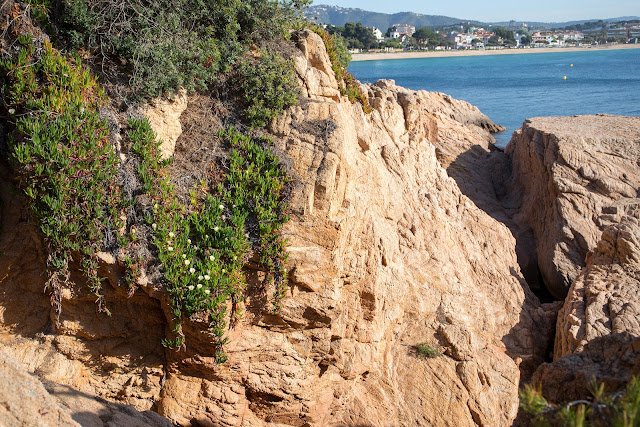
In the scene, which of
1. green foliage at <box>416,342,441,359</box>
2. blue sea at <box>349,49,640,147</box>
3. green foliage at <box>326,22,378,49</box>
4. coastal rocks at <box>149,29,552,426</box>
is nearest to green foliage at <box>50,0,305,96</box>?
coastal rocks at <box>149,29,552,426</box>

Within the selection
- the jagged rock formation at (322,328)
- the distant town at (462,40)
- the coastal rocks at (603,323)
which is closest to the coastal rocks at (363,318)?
the jagged rock formation at (322,328)

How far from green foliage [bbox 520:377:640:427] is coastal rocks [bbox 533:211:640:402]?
3.56 ft

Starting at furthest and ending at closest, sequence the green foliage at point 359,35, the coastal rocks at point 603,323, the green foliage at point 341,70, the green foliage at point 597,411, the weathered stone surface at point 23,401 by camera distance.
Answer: the green foliage at point 359,35 → the green foliage at point 341,70 → the coastal rocks at point 603,323 → the weathered stone surface at point 23,401 → the green foliage at point 597,411

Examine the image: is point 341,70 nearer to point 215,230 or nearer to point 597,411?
point 215,230

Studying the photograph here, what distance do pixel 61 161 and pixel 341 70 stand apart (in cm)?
588

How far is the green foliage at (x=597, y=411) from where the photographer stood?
10.4 feet

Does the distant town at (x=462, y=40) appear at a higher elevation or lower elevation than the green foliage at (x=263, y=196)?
higher

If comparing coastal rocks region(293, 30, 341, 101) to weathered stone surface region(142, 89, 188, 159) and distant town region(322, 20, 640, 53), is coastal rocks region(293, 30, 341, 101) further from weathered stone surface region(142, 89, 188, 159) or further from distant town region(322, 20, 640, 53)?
distant town region(322, 20, 640, 53)

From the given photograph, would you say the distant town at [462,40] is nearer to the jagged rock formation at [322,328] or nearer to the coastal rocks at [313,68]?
the coastal rocks at [313,68]

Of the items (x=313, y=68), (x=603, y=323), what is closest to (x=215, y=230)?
(x=313, y=68)

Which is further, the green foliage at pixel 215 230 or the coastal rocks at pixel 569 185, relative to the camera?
the coastal rocks at pixel 569 185

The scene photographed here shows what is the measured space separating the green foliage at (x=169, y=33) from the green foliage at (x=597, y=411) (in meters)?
6.28

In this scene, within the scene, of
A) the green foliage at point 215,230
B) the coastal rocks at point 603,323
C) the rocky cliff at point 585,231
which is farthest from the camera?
the green foliage at point 215,230

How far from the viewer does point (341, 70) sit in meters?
10.6
